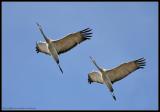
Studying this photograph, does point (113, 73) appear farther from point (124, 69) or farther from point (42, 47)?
point (42, 47)

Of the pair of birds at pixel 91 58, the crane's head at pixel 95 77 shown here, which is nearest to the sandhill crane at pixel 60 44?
the pair of birds at pixel 91 58

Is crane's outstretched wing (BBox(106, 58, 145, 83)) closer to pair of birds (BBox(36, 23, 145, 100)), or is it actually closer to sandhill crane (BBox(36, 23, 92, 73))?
pair of birds (BBox(36, 23, 145, 100))

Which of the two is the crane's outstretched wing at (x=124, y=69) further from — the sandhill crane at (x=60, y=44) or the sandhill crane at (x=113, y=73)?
the sandhill crane at (x=60, y=44)

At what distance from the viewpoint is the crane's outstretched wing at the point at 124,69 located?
2928 centimetres

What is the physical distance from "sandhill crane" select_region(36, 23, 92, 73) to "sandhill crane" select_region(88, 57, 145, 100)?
5.03 feet

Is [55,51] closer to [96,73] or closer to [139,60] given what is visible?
[96,73]

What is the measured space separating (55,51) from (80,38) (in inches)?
61.5

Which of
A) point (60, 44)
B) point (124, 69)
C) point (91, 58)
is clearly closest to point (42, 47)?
point (60, 44)

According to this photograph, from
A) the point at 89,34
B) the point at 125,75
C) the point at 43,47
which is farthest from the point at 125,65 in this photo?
the point at 43,47

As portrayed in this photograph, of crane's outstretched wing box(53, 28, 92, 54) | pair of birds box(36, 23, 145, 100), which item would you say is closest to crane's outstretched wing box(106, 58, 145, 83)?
pair of birds box(36, 23, 145, 100)

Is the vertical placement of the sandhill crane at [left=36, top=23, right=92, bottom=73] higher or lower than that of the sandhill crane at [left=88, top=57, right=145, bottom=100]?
higher

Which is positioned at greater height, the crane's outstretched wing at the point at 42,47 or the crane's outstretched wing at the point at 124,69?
the crane's outstretched wing at the point at 42,47

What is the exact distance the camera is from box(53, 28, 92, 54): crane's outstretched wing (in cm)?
2925

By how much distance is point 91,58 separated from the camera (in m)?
28.9
